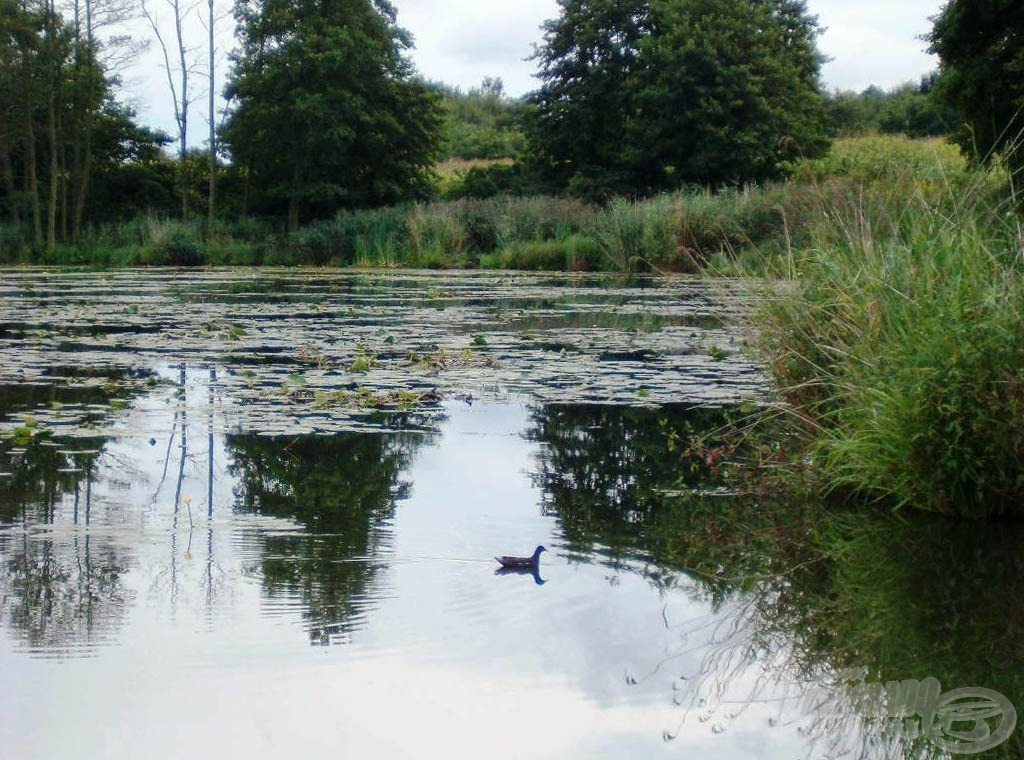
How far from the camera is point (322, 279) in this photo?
71.7ft

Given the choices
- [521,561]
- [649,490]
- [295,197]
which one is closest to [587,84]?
[295,197]

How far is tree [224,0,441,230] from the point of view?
123 ft

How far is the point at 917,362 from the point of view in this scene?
4027 millimetres

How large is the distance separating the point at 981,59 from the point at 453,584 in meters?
19.8

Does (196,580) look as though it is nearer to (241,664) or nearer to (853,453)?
(241,664)

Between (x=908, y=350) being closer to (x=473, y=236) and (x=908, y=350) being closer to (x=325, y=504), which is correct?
(x=325, y=504)

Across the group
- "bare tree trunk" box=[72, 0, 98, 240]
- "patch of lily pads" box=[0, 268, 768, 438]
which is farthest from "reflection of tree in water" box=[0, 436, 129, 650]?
"bare tree trunk" box=[72, 0, 98, 240]

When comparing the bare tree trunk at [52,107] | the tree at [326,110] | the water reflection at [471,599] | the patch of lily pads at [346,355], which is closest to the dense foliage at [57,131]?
the bare tree trunk at [52,107]

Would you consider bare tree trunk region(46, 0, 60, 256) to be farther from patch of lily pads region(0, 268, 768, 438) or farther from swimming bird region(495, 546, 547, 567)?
swimming bird region(495, 546, 547, 567)

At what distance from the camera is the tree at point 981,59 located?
20.1 m

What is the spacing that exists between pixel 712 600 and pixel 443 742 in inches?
46.5

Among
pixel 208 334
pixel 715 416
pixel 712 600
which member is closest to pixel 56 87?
pixel 208 334

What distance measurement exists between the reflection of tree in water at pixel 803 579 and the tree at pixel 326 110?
3356 cm

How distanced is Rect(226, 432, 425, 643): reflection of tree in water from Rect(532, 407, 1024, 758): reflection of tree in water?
642mm
